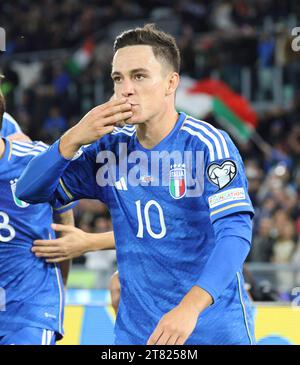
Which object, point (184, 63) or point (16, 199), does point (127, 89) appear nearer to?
point (16, 199)

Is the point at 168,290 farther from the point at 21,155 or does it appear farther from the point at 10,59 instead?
the point at 10,59

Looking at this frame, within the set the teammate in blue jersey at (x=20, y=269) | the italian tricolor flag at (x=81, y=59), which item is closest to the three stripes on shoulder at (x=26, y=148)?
the teammate in blue jersey at (x=20, y=269)

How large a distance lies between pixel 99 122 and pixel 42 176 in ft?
1.21

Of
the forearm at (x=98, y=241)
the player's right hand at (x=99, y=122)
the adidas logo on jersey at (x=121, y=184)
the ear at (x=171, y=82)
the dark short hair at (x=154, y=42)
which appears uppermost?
the dark short hair at (x=154, y=42)

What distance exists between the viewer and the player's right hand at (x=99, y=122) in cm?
384

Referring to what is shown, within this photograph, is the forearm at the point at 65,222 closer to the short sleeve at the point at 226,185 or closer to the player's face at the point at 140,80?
the player's face at the point at 140,80

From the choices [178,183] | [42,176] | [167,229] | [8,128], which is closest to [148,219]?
[167,229]

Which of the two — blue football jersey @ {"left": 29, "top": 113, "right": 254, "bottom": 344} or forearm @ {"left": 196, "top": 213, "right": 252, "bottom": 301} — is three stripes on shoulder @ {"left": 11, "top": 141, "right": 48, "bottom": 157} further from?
forearm @ {"left": 196, "top": 213, "right": 252, "bottom": 301}

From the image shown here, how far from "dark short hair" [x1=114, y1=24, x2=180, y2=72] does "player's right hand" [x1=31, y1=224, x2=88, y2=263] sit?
3.65 ft

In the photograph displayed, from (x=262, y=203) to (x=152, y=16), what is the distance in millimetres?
7364

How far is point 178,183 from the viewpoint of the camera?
4.05 m

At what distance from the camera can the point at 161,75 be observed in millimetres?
4125
